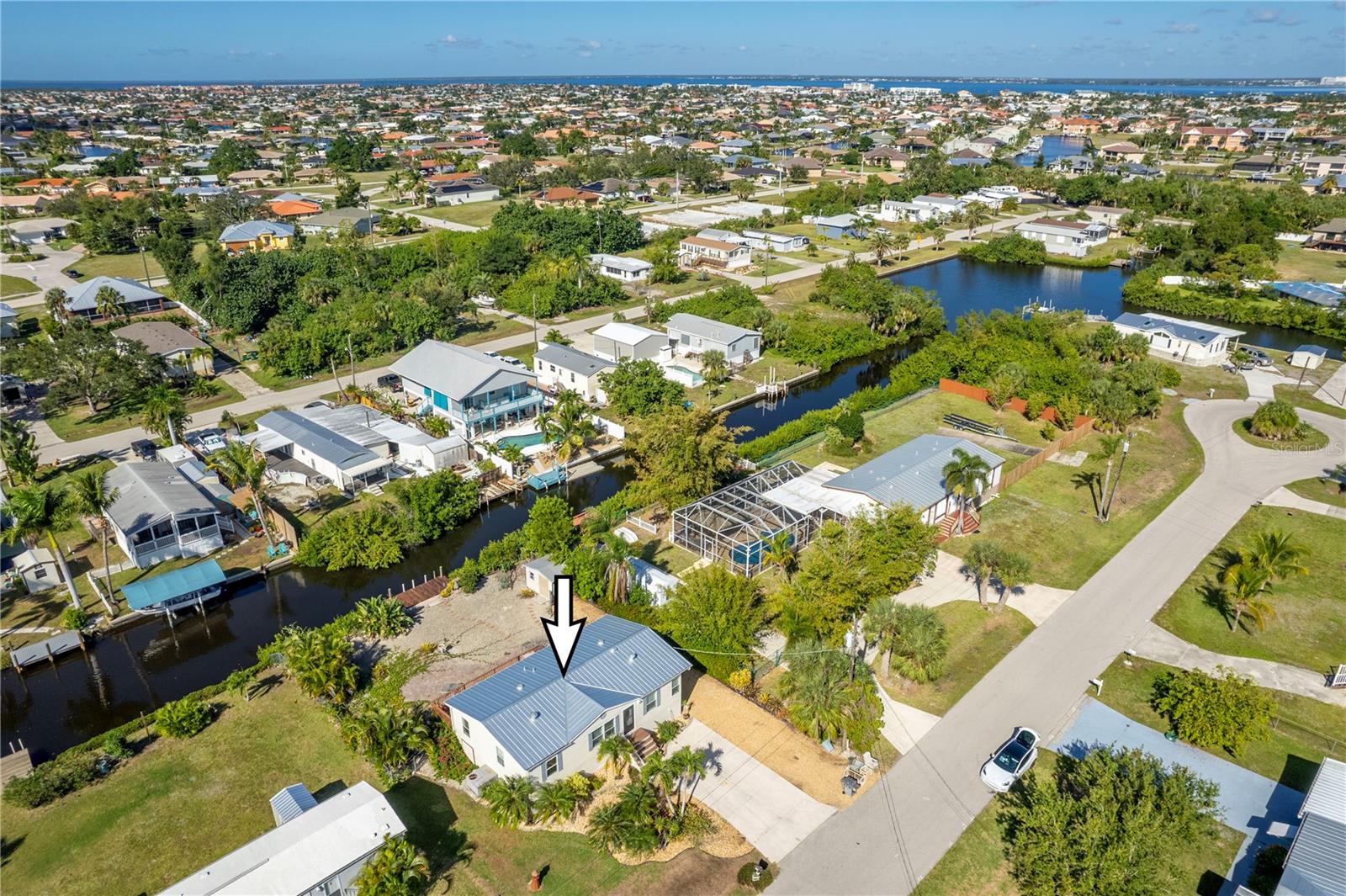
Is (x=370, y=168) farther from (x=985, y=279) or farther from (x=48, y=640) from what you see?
(x=48, y=640)

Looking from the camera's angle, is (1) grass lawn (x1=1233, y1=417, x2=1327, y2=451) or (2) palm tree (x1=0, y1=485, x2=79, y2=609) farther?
(1) grass lawn (x1=1233, y1=417, x2=1327, y2=451)

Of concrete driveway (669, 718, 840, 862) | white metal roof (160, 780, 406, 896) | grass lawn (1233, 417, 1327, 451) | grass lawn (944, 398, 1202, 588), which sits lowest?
concrete driveway (669, 718, 840, 862)

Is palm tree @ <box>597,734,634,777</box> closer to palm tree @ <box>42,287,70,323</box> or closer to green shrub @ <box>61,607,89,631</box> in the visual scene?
green shrub @ <box>61,607,89,631</box>

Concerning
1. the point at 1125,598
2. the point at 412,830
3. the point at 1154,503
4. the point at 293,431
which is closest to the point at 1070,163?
the point at 1154,503

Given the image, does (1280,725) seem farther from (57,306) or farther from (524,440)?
(57,306)

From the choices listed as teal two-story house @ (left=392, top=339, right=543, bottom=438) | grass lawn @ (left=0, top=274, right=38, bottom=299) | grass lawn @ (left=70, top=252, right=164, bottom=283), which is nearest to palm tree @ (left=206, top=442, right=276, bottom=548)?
teal two-story house @ (left=392, top=339, right=543, bottom=438)

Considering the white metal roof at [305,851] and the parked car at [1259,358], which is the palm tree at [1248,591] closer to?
the white metal roof at [305,851]
